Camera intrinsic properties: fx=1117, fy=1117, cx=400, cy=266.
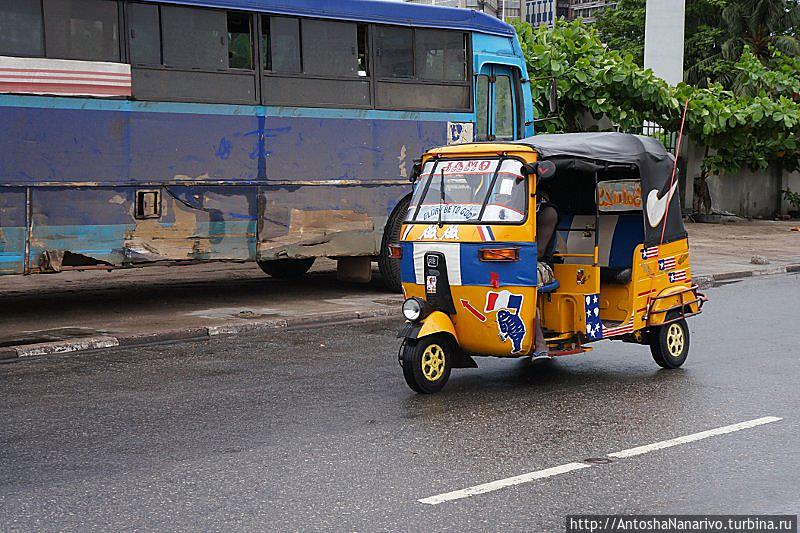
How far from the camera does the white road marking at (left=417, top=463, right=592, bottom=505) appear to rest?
18.8ft

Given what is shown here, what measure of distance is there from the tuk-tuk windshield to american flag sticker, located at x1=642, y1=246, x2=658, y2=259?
56.0 inches

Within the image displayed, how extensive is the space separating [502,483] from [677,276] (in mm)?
4267

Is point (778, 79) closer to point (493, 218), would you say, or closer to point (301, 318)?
point (301, 318)

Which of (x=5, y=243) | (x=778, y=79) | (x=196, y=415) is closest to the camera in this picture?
(x=196, y=415)

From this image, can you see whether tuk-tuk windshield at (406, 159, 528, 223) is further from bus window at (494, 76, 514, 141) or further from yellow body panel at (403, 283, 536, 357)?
bus window at (494, 76, 514, 141)

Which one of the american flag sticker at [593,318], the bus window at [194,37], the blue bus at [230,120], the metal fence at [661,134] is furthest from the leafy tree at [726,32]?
the american flag sticker at [593,318]

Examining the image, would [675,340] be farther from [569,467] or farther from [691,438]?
[569,467]

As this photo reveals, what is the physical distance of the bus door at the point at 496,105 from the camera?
49.3ft

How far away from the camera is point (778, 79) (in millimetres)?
27359

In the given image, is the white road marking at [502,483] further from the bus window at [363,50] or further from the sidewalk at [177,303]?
the bus window at [363,50]

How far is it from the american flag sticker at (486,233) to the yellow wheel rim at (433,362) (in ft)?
2.90

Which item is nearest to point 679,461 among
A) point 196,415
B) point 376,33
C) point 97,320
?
point 196,415

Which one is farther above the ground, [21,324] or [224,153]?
[224,153]

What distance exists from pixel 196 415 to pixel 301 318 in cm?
464
